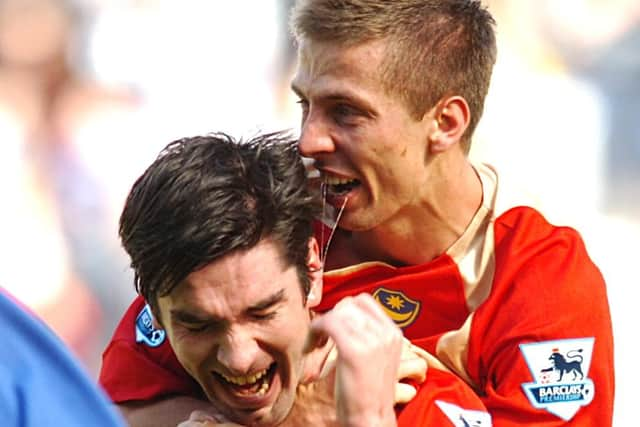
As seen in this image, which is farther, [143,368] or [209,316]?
[143,368]

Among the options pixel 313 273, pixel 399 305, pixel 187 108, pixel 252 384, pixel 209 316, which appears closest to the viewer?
pixel 209 316

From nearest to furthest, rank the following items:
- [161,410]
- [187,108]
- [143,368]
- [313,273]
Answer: [313,273]
[161,410]
[143,368]
[187,108]

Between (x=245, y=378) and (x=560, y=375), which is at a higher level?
(x=245, y=378)

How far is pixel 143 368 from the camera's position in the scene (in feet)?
9.17

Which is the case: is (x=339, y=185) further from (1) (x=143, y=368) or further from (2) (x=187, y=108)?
(2) (x=187, y=108)

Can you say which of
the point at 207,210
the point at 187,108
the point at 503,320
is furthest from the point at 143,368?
the point at 187,108

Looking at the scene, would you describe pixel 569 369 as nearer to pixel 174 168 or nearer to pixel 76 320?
pixel 174 168

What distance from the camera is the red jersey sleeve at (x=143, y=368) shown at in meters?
2.74

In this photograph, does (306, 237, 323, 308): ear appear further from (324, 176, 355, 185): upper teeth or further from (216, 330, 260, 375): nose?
(324, 176, 355, 185): upper teeth

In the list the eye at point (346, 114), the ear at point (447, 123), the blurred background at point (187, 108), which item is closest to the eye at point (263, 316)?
the eye at point (346, 114)

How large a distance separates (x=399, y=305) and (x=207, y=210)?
30.7 inches

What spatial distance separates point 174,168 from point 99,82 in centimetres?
375

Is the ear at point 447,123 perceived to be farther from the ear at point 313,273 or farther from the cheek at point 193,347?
the cheek at point 193,347

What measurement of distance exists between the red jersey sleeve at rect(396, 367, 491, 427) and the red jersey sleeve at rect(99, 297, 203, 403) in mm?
501
